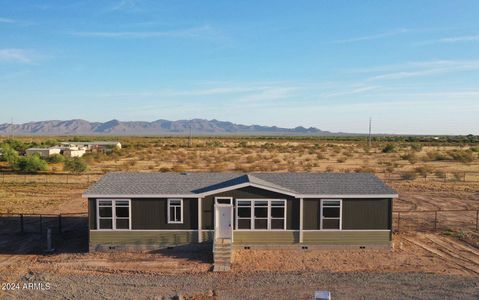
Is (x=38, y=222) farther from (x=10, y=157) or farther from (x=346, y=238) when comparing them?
(x=10, y=157)

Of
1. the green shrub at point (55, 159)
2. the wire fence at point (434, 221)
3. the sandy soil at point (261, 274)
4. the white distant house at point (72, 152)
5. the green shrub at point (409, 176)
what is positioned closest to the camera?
the sandy soil at point (261, 274)

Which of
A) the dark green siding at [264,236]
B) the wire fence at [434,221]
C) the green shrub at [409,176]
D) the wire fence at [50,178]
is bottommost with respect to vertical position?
the wire fence at [434,221]

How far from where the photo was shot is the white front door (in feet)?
67.8

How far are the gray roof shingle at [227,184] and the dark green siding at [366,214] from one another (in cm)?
50

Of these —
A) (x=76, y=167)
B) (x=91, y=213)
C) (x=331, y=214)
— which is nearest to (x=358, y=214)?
(x=331, y=214)

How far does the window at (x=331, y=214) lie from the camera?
821 inches

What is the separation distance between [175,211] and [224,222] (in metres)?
2.34

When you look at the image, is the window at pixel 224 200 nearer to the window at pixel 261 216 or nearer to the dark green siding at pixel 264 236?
the window at pixel 261 216

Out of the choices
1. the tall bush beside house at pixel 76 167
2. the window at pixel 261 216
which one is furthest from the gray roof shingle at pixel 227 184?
the tall bush beside house at pixel 76 167

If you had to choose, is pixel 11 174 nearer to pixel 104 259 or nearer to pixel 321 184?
pixel 104 259

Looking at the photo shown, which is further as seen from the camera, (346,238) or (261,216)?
(346,238)

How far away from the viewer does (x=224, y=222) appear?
20.7 meters

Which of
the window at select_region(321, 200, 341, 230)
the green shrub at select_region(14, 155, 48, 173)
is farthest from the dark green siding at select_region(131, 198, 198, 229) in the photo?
the green shrub at select_region(14, 155, 48, 173)

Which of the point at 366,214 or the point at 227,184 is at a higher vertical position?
the point at 227,184
